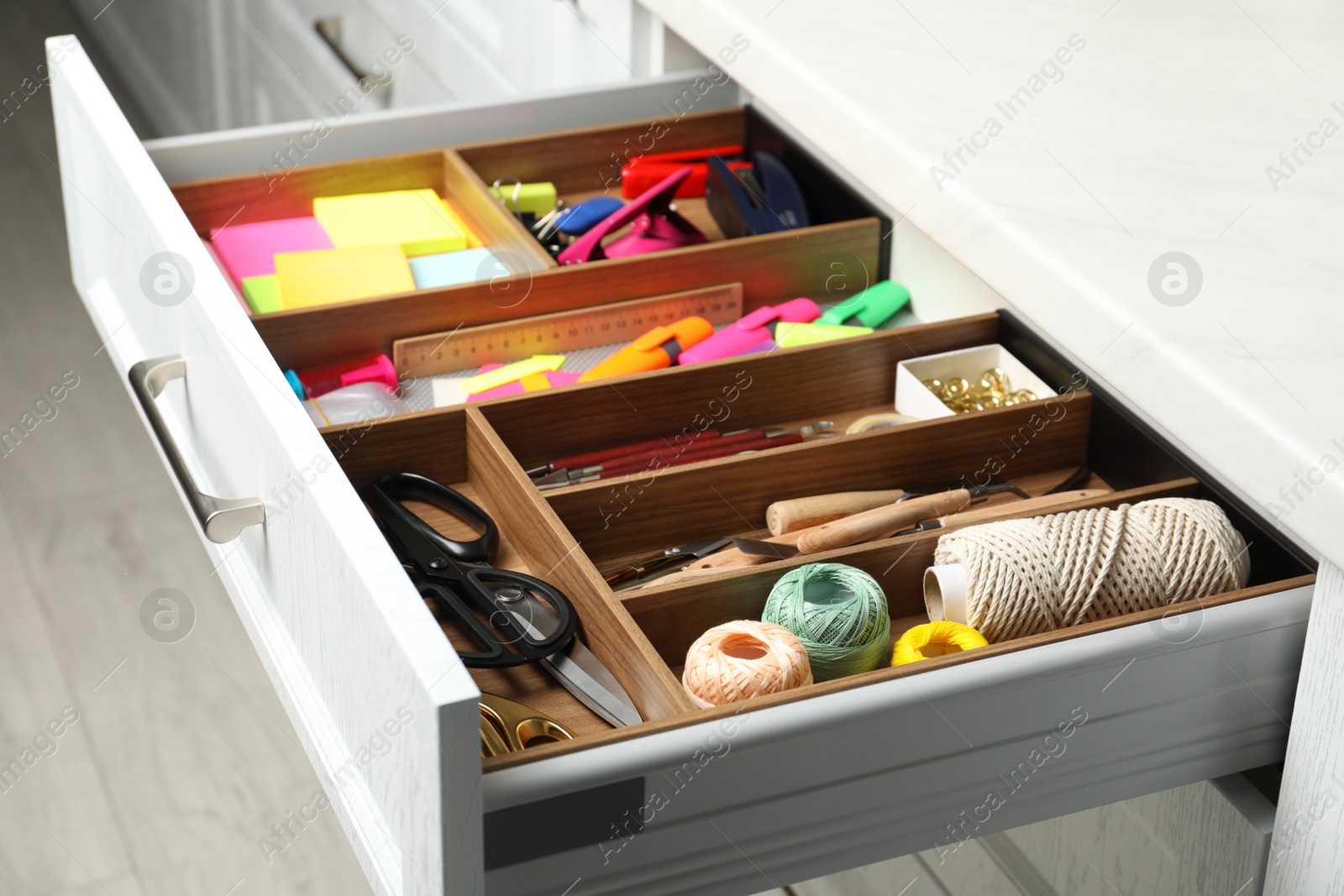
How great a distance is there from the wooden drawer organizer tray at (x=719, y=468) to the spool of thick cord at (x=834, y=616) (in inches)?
0.9

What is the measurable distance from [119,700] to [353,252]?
2.76 feet

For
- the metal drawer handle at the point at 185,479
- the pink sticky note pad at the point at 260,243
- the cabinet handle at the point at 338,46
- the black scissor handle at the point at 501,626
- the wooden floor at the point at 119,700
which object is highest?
the cabinet handle at the point at 338,46

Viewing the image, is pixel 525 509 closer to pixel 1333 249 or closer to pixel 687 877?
pixel 687 877

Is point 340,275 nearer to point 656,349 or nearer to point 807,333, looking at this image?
point 656,349

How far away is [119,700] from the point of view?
1.75 m

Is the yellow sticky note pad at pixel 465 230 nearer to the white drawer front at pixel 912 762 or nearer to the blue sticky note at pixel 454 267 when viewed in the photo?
the blue sticky note at pixel 454 267

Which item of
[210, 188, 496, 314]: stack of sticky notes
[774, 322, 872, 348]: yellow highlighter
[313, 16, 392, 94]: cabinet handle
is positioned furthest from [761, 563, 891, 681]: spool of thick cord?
[313, 16, 392, 94]: cabinet handle

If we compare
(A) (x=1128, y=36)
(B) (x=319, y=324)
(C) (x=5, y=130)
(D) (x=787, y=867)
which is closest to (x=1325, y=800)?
(D) (x=787, y=867)

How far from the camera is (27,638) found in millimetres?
1830

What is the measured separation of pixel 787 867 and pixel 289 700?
1.12ft

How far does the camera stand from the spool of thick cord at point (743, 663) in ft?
2.40

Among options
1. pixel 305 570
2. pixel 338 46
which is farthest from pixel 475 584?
pixel 338 46

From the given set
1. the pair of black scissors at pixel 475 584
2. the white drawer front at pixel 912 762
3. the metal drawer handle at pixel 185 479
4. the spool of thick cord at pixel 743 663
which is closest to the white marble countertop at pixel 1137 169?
the white drawer front at pixel 912 762

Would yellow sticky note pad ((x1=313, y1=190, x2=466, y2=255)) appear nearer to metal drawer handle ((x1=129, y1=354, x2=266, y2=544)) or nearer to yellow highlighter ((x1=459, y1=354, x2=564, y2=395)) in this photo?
yellow highlighter ((x1=459, y1=354, x2=564, y2=395))
